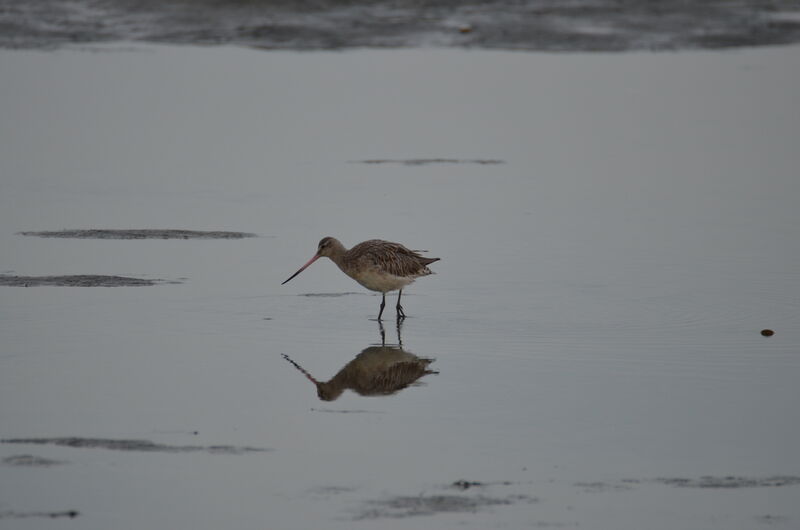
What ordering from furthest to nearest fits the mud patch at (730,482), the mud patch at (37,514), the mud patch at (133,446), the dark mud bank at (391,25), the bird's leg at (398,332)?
the dark mud bank at (391,25) → the bird's leg at (398,332) → the mud patch at (133,446) → the mud patch at (730,482) → the mud patch at (37,514)

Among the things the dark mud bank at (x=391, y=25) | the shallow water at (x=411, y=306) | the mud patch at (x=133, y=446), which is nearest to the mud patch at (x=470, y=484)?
the shallow water at (x=411, y=306)

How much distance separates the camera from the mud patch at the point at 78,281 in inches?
460

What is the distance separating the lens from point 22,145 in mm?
18219

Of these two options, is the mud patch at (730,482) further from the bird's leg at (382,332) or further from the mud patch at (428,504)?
the bird's leg at (382,332)

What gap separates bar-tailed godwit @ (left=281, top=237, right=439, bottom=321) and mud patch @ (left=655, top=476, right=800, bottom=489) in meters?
4.38

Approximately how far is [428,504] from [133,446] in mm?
1685

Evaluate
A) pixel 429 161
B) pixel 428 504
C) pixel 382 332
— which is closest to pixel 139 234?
pixel 382 332

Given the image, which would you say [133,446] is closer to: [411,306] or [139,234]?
[411,306]

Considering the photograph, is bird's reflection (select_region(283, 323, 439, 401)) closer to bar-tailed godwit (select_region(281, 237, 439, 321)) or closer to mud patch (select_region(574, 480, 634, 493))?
bar-tailed godwit (select_region(281, 237, 439, 321))

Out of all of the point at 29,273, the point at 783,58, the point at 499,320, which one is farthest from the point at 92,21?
the point at 499,320

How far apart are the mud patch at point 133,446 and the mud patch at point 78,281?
156 inches

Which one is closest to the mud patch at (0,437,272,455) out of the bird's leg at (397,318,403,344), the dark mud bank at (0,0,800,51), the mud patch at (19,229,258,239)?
the bird's leg at (397,318,403,344)

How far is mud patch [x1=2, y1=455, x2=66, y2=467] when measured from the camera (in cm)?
741

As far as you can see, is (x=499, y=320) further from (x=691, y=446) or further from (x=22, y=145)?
(x=22, y=145)
